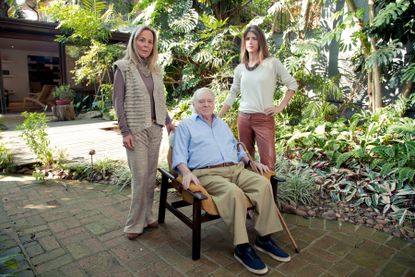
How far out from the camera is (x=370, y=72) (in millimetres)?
4805

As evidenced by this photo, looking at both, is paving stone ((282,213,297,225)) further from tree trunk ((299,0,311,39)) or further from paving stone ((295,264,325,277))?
tree trunk ((299,0,311,39))

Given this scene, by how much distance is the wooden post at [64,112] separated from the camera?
8.50 meters

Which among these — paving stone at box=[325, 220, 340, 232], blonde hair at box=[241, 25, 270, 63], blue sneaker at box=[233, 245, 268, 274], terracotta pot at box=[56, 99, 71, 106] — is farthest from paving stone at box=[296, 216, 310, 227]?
terracotta pot at box=[56, 99, 71, 106]

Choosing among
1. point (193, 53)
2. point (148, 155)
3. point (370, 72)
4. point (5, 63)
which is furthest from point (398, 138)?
point (5, 63)

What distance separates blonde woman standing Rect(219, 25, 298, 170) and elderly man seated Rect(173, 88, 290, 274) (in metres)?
0.26

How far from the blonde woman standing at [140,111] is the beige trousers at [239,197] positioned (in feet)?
1.42

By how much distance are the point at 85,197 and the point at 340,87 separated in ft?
15.7

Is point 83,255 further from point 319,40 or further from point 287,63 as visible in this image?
point 319,40

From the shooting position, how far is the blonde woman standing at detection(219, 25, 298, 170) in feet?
8.65

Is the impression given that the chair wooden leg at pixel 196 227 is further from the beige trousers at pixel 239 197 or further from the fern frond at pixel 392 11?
the fern frond at pixel 392 11

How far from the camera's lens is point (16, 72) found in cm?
1303

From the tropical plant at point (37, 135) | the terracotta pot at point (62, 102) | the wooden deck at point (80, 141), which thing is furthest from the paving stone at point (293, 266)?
the terracotta pot at point (62, 102)

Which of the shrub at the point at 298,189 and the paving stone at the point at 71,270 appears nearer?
the paving stone at the point at 71,270

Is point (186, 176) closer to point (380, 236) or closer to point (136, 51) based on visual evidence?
Answer: point (136, 51)
